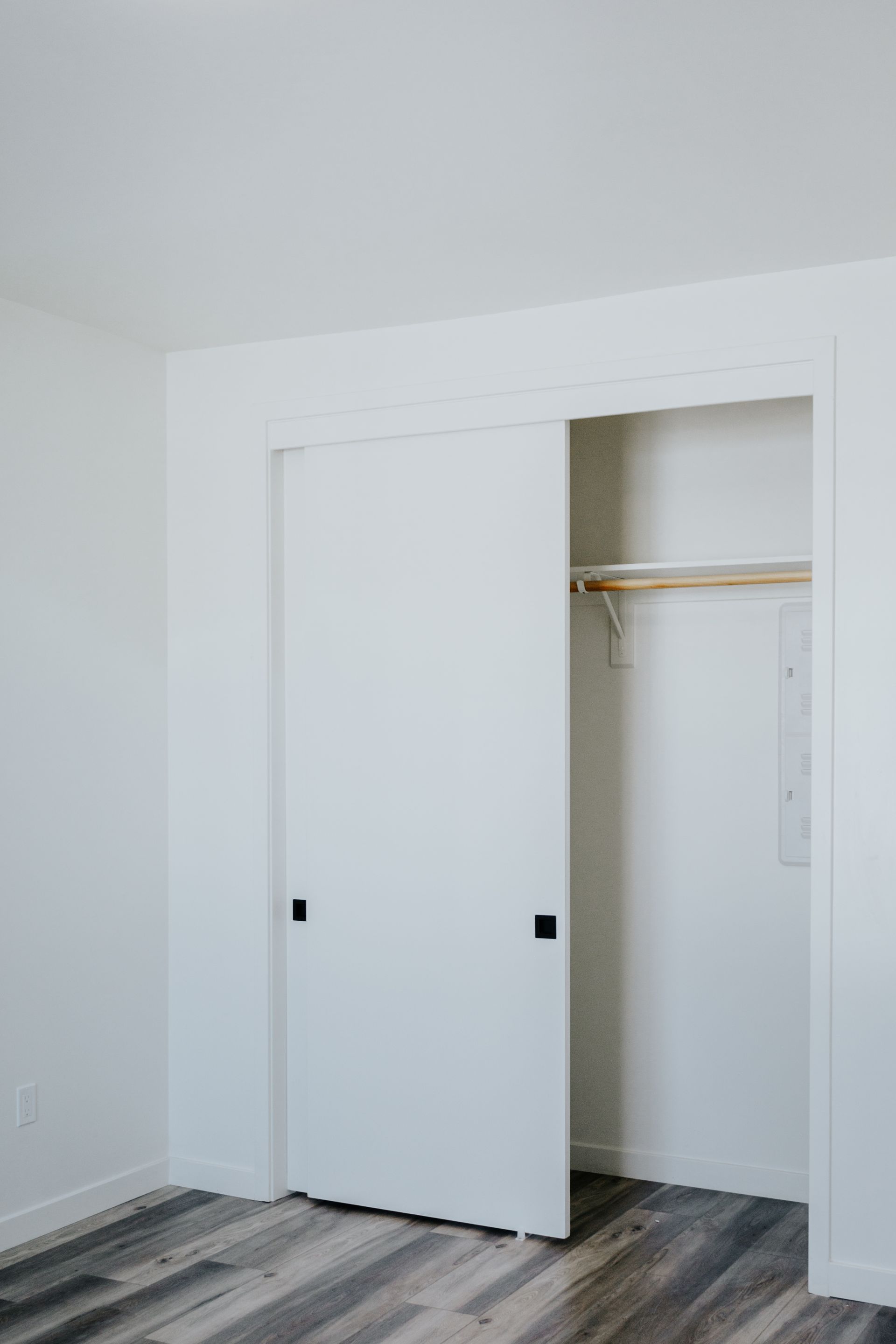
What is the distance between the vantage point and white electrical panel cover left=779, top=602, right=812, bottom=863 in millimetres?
3678

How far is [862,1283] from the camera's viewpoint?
9.62 feet

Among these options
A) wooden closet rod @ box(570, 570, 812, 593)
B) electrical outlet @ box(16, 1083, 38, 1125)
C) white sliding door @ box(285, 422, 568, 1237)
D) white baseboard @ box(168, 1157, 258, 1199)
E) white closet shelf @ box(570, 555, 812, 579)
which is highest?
white closet shelf @ box(570, 555, 812, 579)

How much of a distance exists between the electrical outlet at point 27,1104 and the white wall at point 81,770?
21 millimetres

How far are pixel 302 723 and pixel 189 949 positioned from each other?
83cm

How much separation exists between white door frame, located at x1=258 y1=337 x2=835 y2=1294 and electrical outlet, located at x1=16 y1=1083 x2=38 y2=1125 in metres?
0.68

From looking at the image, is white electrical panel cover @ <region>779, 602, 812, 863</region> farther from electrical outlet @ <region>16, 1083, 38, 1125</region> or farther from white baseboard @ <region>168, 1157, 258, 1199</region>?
electrical outlet @ <region>16, 1083, 38, 1125</region>

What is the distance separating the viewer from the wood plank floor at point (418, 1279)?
281 centimetres

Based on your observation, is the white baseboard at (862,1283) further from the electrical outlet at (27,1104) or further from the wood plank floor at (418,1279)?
the electrical outlet at (27,1104)

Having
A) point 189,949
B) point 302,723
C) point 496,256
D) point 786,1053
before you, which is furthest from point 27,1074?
point 496,256

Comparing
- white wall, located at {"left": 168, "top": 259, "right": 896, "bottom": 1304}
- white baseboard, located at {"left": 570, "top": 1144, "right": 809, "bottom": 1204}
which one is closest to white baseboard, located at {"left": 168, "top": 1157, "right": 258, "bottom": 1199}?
white wall, located at {"left": 168, "top": 259, "right": 896, "bottom": 1304}

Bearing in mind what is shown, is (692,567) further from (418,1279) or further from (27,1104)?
(27,1104)

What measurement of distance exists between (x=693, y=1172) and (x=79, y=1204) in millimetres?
1880

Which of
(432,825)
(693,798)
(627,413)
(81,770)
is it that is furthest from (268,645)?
(693,798)

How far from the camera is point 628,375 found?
10.8 ft
